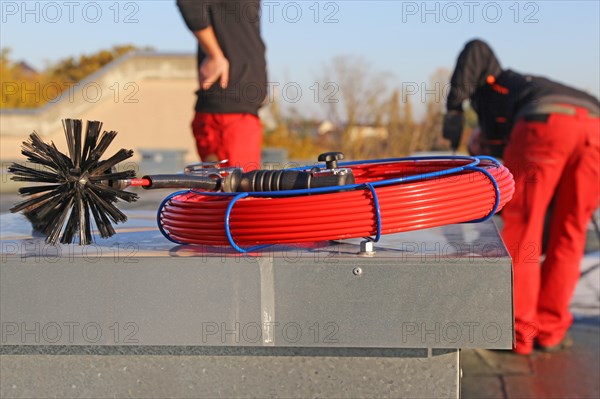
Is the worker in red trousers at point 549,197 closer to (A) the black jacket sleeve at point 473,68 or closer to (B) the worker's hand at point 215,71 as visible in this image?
(A) the black jacket sleeve at point 473,68

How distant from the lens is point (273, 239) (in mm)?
2383

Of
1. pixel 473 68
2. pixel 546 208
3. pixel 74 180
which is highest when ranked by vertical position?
pixel 473 68

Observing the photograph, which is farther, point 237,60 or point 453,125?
point 453,125

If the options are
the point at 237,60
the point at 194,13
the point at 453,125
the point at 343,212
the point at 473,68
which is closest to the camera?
the point at 343,212

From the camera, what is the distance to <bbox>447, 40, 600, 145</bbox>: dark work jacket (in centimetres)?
441

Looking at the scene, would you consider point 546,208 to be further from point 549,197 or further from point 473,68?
point 473,68

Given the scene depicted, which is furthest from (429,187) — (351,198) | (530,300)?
(530,300)

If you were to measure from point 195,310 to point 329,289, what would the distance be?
376 mm

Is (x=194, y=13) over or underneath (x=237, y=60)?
over

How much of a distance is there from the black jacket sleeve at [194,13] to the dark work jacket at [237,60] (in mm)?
99

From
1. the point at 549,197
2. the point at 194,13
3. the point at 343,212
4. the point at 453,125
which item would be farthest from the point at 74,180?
the point at 453,125

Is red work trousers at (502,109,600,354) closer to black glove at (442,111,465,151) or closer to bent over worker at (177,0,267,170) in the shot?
black glove at (442,111,465,151)

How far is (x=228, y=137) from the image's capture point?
433 centimetres

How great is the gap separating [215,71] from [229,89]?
4.7 inches
